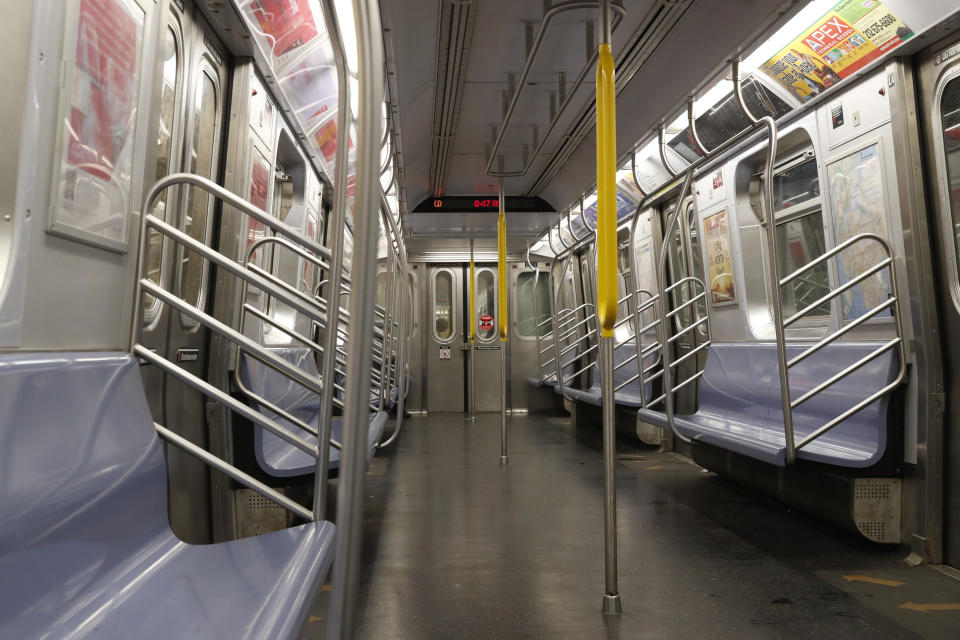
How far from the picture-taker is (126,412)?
1.52 metres

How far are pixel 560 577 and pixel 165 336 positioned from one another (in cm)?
172

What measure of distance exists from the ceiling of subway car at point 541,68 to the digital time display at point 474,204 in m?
0.86

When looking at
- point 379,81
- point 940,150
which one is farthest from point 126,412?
point 940,150

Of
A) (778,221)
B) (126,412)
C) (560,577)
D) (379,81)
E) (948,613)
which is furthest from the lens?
(778,221)

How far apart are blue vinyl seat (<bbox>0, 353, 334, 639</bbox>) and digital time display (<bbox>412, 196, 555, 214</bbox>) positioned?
557cm

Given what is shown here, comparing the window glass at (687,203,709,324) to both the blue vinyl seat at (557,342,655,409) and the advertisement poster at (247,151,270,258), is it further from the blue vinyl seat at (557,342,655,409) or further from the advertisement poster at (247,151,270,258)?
the advertisement poster at (247,151,270,258)

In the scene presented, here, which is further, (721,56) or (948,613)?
(721,56)

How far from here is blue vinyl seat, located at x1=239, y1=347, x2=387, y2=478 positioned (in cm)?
270

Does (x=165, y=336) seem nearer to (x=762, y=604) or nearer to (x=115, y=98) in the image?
(x=115, y=98)

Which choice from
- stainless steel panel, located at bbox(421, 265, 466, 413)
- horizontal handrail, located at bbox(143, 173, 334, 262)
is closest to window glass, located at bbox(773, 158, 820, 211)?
horizontal handrail, located at bbox(143, 173, 334, 262)

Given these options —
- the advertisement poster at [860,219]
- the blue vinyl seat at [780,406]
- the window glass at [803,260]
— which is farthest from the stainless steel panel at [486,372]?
the advertisement poster at [860,219]

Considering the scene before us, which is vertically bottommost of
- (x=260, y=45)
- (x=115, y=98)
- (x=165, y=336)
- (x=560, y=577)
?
(x=560, y=577)

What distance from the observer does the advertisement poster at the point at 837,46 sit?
2.86 meters

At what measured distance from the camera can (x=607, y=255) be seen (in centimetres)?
232
